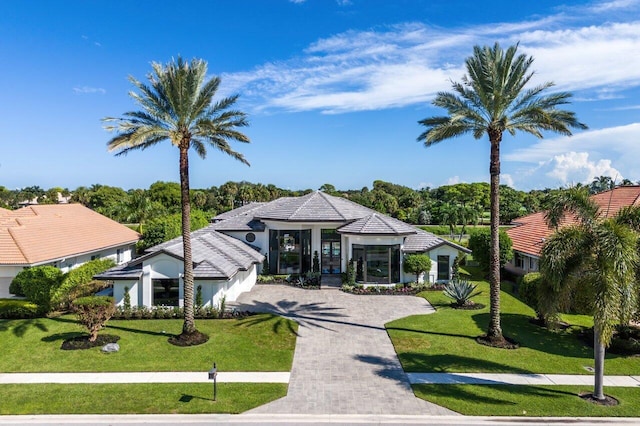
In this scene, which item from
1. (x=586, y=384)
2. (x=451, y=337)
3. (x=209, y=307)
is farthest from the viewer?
(x=209, y=307)

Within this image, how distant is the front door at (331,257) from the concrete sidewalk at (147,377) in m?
17.0

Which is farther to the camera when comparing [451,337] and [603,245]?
[451,337]

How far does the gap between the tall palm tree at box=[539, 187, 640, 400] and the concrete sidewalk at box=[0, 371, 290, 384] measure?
990cm

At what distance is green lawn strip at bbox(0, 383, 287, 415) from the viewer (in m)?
11.8

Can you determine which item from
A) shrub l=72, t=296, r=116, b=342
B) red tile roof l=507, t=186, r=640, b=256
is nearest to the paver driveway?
shrub l=72, t=296, r=116, b=342

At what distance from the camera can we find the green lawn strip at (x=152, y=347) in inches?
598

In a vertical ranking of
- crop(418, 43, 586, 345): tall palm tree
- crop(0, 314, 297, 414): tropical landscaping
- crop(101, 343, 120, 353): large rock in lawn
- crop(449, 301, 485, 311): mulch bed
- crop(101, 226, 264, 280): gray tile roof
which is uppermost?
crop(418, 43, 586, 345): tall palm tree

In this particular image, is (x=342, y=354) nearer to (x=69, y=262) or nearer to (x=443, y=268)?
(x=443, y=268)

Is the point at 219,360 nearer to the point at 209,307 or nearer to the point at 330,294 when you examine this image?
the point at 209,307

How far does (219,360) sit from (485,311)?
587 inches

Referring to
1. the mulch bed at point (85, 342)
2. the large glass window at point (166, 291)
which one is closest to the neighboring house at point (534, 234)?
the large glass window at point (166, 291)

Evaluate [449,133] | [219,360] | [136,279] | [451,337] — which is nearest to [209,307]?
[136,279]

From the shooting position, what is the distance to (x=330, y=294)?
2678cm

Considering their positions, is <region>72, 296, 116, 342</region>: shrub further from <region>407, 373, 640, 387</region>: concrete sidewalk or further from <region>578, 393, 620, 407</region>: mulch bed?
<region>578, 393, 620, 407</region>: mulch bed
